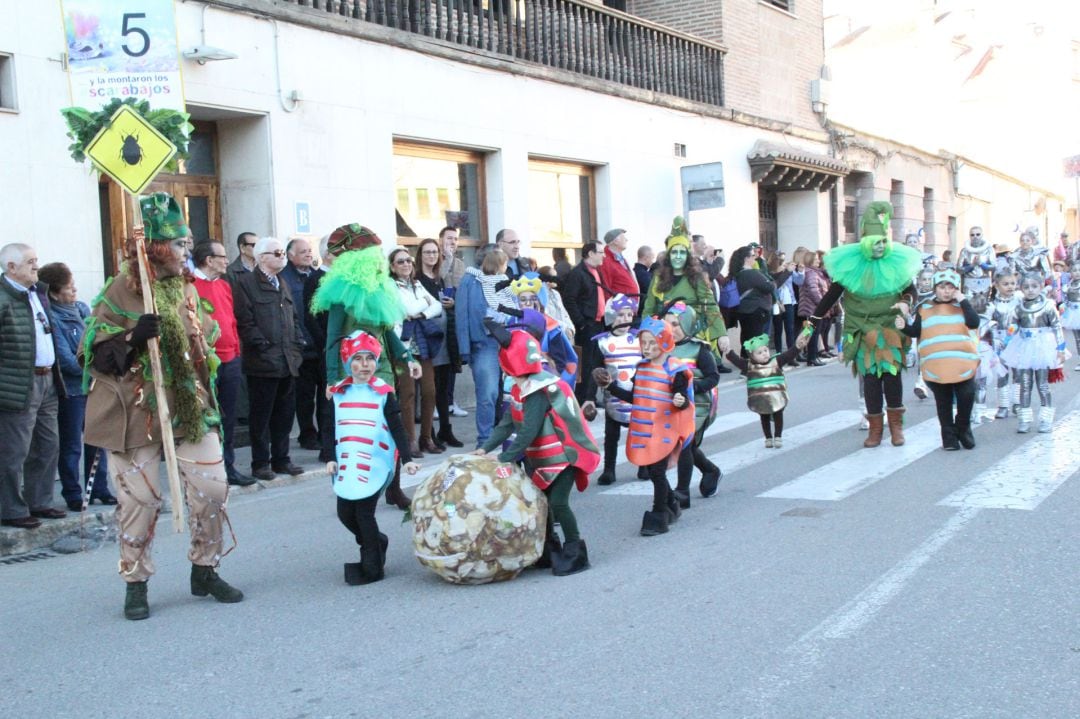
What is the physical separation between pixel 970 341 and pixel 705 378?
320cm

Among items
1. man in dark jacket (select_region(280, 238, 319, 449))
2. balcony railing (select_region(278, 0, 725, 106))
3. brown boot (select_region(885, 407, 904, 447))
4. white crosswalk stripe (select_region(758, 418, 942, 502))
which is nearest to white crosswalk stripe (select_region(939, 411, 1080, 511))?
white crosswalk stripe (select_region(758, 418, 942, 502))

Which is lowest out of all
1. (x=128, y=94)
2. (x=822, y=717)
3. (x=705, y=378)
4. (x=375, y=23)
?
(x=822, y=717)

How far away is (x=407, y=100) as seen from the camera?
14.2 metres

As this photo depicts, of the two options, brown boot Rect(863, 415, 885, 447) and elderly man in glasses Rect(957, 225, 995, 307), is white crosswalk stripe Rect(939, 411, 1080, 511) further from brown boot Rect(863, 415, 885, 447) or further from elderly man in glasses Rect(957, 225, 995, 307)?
elderly man in glasses Rect(957, 225, 995, 307)

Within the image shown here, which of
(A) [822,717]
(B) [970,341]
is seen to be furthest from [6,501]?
(B) [970,341]

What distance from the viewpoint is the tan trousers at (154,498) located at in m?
5.59

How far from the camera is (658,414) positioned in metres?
6.95

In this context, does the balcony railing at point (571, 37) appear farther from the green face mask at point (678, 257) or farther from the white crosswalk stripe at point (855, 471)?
the white crosswalk stripe at point (855, 471)

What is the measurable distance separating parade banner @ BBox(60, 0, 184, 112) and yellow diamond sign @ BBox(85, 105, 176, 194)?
2774 mm

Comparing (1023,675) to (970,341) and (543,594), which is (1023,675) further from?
(970,341)

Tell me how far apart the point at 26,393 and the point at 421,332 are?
393 cm

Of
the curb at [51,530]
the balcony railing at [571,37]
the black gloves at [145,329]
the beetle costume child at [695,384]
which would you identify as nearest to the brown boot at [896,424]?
the beetle costume child at [695,384]

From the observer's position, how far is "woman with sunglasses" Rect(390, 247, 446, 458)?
31.8ft

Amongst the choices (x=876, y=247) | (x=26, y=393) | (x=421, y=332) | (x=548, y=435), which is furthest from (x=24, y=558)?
(x=876, y=247)
